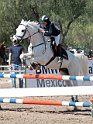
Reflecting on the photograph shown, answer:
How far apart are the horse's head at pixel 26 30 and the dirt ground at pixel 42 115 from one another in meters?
1.88

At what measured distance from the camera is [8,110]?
1127cm

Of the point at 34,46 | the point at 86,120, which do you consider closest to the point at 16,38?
the point at 34,46

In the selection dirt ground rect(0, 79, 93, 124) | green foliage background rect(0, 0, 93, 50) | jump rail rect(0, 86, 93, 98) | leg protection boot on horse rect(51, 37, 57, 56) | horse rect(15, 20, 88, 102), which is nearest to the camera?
dirt ground rect(0, 79, 93, 124)

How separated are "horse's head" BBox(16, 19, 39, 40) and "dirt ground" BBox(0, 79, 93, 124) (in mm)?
1880

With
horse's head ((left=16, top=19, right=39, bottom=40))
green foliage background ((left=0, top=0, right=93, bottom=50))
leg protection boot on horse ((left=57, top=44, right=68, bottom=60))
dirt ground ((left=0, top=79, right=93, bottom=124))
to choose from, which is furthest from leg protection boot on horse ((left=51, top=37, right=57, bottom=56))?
green foliage background ((left=0, top=0, right=93, bottom=50))

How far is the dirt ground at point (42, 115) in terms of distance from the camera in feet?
30.2

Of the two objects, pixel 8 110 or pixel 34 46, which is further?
pixel 34 46

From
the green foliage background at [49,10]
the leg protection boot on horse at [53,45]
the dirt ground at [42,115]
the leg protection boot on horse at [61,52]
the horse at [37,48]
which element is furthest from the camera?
the green foliage background at [49,10]

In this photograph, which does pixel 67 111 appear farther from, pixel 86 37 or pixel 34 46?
pixel 86 37

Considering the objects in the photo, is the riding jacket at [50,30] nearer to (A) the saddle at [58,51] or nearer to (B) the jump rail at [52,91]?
(A) the saddle at [58,51]

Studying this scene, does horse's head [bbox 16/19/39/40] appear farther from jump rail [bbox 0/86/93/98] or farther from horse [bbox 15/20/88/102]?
jump rail [bbox 0/86/93/98]

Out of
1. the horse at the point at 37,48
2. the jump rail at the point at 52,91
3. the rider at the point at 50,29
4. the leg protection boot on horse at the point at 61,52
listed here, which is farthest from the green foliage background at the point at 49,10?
the jump rail at the point at 52,91

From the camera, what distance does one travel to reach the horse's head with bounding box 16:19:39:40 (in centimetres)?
1209

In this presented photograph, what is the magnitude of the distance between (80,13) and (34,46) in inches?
1170
